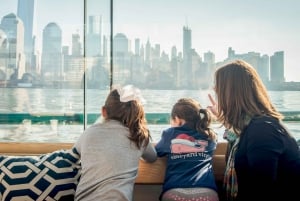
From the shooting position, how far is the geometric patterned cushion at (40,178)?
182 cm

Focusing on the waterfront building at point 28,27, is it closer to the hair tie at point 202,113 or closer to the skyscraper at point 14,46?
the skyscraper at point 14,46

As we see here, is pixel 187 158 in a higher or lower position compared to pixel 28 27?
lower

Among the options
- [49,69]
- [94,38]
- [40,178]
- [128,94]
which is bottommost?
[40,178]

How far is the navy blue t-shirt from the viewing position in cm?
189

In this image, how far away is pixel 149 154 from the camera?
2.01m

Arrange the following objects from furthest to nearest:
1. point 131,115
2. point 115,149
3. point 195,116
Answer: point 195,116 → point 131,115 → point 115,149

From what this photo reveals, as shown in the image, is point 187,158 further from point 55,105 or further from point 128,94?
point 55,105

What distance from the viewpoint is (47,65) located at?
261cm

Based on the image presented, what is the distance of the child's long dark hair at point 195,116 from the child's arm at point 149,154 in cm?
25

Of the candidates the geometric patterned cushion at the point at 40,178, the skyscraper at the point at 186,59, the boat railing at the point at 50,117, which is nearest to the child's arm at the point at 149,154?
the geometric patterned cushion at the point at 40,178

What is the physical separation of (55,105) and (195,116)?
1.11 metres

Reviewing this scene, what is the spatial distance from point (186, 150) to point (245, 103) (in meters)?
0.49

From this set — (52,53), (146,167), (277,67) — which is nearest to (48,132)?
(52,53)

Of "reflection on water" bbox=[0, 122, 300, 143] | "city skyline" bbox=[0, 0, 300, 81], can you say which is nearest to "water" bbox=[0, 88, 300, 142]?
"reflection on water" bbox=[0, 122, 300, 143]
